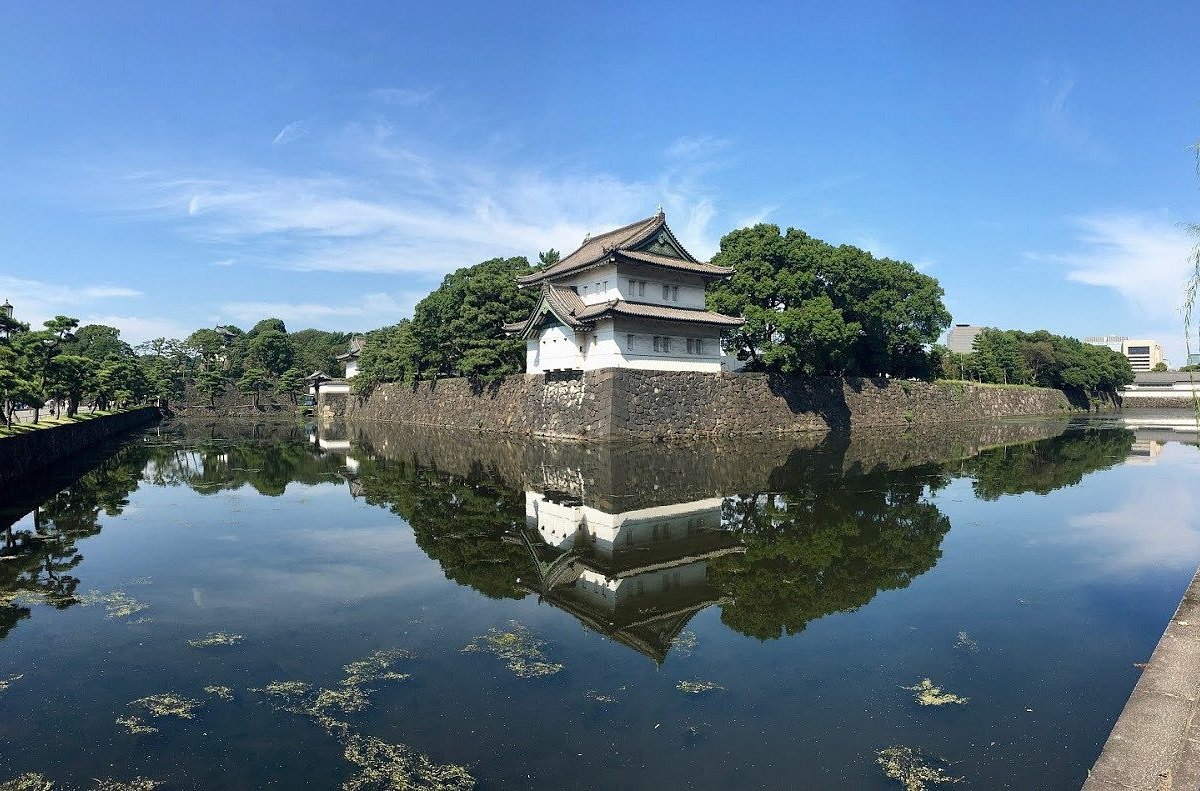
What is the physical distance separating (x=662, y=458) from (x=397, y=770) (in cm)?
2011

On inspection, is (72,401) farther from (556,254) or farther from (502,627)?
(502,627)

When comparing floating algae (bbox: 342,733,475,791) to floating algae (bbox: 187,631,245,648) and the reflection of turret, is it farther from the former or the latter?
floating algae (bbox: 187,631,245,648)

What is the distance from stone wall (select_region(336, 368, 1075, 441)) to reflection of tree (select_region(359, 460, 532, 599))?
10.1 meters

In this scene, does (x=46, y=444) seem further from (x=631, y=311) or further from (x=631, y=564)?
(x=631, y=564)

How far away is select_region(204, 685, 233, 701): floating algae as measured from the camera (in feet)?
20.5

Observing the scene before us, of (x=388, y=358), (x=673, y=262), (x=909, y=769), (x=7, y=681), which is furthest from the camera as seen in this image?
(x=388, y=358)

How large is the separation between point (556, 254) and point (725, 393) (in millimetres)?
14923

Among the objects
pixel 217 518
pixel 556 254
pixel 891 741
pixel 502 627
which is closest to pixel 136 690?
pixel 502 627

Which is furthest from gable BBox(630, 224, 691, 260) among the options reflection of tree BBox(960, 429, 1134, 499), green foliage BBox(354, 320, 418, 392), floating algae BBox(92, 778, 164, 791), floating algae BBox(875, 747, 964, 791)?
floating algae BBox(92, 778, 164, 791)

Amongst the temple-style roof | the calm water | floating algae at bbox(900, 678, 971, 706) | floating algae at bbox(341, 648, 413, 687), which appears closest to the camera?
the calm water

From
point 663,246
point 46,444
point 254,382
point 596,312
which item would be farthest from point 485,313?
point 254,382

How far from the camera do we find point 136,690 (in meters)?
6.41

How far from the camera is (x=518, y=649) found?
7406 millimetres

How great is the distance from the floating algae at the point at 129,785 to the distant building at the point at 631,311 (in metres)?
Result: 26.2
